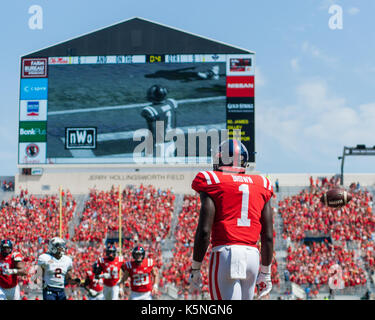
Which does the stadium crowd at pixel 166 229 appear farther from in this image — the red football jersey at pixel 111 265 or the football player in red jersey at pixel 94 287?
the red football jersey at pixel 111 265

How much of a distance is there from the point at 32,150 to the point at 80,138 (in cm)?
→ 266

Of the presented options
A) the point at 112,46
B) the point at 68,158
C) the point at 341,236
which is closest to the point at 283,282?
the point at 341,236

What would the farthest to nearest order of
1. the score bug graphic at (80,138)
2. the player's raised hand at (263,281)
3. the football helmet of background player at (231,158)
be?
the score bug graphic at (80,138) < the player's raised hand at (263,281) < the football helmet of background player at (231,158)

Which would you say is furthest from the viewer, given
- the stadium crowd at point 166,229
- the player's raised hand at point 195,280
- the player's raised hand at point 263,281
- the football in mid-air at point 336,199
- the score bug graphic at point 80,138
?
the score bug graphic at point 80,138

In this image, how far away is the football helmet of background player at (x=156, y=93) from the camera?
95.5 feet

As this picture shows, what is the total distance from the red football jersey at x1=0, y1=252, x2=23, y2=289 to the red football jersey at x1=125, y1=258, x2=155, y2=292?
6.10 ft

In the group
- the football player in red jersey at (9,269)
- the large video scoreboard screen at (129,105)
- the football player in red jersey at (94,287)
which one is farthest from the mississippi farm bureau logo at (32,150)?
the football player in red jersey at (9,269)

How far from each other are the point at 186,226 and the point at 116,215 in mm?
3676

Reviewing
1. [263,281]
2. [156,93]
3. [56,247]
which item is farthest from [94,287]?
[156,93]

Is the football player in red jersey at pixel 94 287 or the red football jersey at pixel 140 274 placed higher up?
the red football jersey at pixel 140 274

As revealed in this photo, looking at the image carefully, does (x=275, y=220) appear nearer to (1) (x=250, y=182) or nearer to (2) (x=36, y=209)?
(2) (x=36, y=209)

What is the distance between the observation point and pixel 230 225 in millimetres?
4305

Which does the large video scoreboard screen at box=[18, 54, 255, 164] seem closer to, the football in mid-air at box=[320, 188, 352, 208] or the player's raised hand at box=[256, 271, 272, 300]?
the football in mid-air at box=[320, 188, 352, 208]

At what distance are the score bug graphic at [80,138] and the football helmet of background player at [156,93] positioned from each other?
3.42 metres
